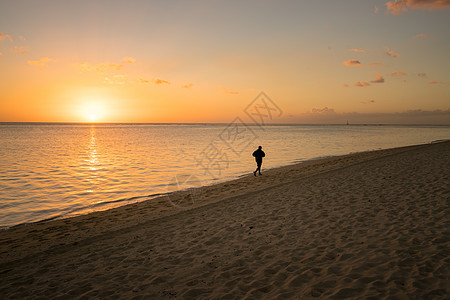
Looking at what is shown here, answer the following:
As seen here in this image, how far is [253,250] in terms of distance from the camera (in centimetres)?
631

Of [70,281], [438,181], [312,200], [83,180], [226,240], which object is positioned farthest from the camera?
[83,180]

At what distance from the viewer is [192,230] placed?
814 centimetres

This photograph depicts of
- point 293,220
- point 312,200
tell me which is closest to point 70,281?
point 293,220

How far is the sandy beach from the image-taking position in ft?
15.5

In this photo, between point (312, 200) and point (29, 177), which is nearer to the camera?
point (312, 200)

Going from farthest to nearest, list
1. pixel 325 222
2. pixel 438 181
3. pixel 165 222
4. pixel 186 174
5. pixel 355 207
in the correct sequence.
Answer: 1. pixel 186 174
2. pixel 438 181
3. pixel 165 222
4. pixel 355 207
5. pixel 325 222

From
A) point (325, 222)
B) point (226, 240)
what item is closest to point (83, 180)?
point (226, 240)

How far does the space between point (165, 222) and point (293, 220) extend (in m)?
4.59

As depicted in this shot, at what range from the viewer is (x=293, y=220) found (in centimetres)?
808

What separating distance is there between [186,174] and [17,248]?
14588mm

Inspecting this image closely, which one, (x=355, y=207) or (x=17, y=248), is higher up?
(x=355, y=207)

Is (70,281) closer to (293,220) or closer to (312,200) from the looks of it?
(293,220)

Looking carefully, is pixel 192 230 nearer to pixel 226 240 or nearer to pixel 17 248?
pixel 226 240

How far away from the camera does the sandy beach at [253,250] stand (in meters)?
4.73
